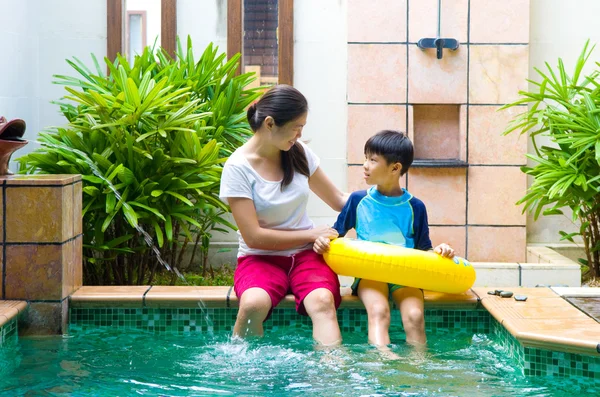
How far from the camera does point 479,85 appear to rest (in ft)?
19.7

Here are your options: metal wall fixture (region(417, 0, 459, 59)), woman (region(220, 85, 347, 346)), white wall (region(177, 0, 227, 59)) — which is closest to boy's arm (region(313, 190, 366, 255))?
woman (region(220, 85, 347, 346))

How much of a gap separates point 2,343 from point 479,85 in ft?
12.8

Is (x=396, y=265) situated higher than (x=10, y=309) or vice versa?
(x=396, y=265)

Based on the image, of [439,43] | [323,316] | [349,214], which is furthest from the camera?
[439,43]

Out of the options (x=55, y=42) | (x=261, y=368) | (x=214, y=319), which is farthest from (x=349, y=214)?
(x=55, y=42)

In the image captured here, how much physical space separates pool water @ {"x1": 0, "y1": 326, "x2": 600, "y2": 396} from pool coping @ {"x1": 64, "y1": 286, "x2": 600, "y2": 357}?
0.15 meters

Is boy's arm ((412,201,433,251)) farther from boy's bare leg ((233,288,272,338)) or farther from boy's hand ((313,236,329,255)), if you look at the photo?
boy's bare leg ((233,288,272,338))

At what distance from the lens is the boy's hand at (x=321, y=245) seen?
360cm

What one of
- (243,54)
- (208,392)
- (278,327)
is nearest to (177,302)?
(278,327)

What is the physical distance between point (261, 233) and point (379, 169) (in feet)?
1.94

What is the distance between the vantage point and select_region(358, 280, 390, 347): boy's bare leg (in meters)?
3.39

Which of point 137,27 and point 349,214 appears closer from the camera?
point 349,214

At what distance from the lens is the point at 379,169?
3.61m

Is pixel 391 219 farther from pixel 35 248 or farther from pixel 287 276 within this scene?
pixel 35 248
